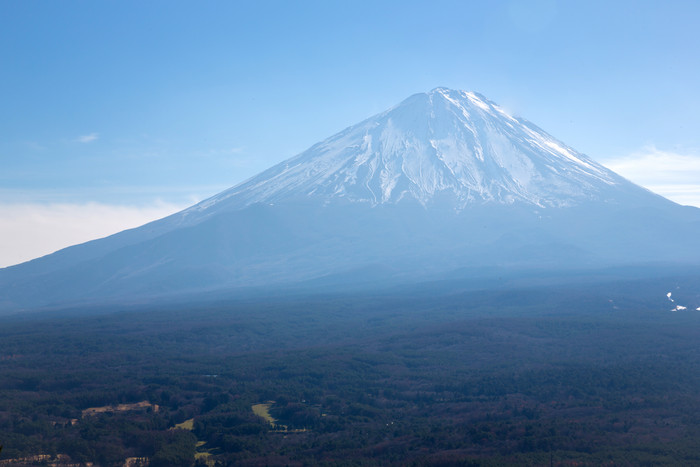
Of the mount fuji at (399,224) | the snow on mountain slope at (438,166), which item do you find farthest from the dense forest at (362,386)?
the snow on mountain slope at (438,166)

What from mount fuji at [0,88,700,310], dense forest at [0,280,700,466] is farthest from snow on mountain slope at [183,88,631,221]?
dense forest at [0,280,700,466]

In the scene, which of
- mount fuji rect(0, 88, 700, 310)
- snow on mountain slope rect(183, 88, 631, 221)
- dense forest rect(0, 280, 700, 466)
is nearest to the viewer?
dense forest rect(0, 280, 700, 466)

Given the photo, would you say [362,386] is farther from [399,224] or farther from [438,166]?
[438,166]

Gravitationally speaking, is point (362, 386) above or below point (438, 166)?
below

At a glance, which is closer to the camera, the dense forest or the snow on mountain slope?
the dense forest

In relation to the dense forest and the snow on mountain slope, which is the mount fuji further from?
the dense forest

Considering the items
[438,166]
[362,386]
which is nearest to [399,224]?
[438,166]
